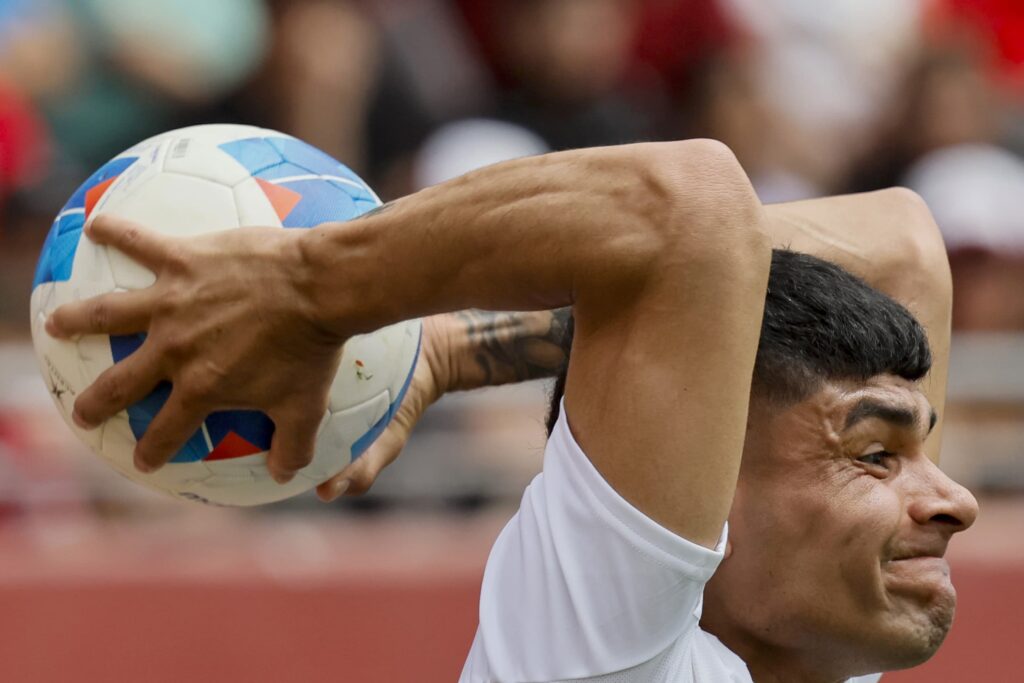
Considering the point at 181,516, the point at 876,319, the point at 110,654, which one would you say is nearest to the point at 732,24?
the point at 181,516

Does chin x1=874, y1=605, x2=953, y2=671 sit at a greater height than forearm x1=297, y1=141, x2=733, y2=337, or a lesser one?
lesser

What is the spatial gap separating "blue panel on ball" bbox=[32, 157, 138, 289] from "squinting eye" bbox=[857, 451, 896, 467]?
1180mm

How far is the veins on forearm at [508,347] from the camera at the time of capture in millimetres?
2996

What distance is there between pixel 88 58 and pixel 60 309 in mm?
4424

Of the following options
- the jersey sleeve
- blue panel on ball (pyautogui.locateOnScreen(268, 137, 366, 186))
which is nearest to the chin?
the jersey sleeve

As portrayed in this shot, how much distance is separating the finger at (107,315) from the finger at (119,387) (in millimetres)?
38

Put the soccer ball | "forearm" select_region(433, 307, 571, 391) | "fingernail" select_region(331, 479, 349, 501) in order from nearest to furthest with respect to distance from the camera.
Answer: the soccer ball → "fingernail" select_region(331, 479, 349, 501) → "forearm" select_region(433, 307, 571, 391)

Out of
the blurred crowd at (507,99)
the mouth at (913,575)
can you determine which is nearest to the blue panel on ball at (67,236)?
the mouth at (913,575)

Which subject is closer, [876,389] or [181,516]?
[876,389]

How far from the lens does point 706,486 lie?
6.59ft

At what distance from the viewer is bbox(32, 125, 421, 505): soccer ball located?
2.26 m

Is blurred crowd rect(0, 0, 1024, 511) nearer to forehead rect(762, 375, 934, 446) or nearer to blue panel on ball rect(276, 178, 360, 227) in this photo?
blue panel on ball rect(276, 178, 360, 227)

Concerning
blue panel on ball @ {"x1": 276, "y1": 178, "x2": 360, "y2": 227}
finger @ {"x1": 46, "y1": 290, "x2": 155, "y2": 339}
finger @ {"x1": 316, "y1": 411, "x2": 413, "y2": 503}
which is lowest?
finger @ {"x1": 316, "y1": 411, "x2": 413, "y2": 503}

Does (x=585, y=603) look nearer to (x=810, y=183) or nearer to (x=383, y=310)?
(x=383, y=310)
